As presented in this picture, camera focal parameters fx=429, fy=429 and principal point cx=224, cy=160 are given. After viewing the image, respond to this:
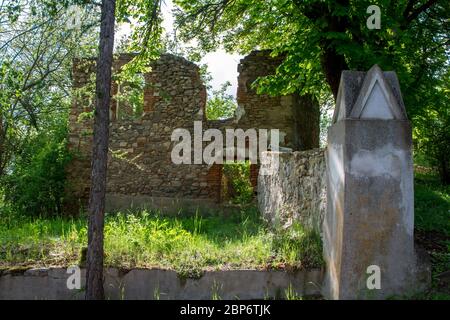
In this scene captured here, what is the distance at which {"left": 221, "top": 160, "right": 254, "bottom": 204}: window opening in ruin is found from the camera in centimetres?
1195

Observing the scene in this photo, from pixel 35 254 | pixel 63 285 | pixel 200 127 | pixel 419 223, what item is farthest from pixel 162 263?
pixel 200 127

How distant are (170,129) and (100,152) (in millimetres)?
6556

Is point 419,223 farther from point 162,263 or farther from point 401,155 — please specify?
point 162,263

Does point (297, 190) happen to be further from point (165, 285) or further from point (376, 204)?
point (165, 285)

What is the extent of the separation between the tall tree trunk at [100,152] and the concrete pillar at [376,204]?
2.59 metres

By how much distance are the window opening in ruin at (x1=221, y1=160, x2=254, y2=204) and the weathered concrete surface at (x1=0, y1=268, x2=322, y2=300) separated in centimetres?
661

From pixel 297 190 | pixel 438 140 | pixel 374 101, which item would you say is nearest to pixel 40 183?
pixel 297 190

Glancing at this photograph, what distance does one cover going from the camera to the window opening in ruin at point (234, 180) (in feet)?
39.2

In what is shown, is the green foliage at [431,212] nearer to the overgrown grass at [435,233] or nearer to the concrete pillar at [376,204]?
the overgrown grass at [435,233]

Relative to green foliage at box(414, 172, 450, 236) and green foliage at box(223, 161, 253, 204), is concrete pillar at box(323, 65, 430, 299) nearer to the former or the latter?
green foliage at box(414, 172, 450, 236)

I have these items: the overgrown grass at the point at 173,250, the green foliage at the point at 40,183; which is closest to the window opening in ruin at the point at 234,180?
the green foliage at the point at 40,183

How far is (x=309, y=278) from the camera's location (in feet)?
16.1

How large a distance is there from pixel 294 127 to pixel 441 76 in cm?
380

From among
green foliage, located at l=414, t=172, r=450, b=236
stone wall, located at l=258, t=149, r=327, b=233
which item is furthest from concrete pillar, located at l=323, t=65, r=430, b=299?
green foliage, located at l=414, t=172, r=450, b=236
